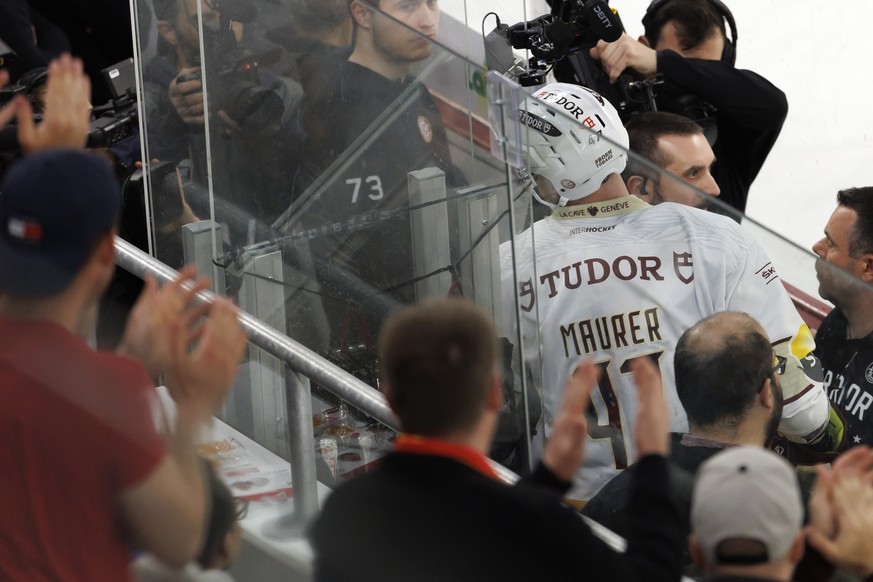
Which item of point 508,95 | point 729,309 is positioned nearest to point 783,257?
point 729,309

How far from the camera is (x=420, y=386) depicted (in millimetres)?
1132

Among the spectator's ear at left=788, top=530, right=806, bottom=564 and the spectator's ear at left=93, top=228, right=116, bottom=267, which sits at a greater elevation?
the spectator's ear at left=93, top=228, right=116, bottom=267

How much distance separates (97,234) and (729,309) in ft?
2.73

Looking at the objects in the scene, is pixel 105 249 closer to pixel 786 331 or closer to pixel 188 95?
pixel 786 331

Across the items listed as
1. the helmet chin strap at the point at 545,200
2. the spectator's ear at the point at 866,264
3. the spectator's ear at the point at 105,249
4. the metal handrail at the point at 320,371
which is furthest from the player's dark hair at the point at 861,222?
the spectator's ear at the point at 105,249

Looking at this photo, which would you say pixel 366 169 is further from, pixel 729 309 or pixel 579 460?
pixel 579 460

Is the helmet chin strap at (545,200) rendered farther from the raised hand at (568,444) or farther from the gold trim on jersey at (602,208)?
the raised hand at (568,444)

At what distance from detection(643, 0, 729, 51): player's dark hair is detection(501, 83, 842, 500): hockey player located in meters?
1.81

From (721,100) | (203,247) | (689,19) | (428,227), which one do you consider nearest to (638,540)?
(428,227)

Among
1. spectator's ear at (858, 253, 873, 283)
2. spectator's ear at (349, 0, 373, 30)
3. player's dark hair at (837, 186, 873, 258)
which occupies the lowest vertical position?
spectator's ear at (858, 253, 873, 283)

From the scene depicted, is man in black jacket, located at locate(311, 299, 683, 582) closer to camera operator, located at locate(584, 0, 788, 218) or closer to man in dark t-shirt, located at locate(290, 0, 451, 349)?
man in dark t-shirt, located at locate(290, 0, 451, 349)

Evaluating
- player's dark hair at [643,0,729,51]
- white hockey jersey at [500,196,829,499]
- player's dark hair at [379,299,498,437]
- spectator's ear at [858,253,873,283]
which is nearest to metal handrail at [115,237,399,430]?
white hockey jersey at [500,196,829,499]

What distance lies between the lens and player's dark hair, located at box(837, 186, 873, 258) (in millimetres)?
2701

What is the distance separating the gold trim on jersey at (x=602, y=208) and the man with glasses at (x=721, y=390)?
0.22 m
